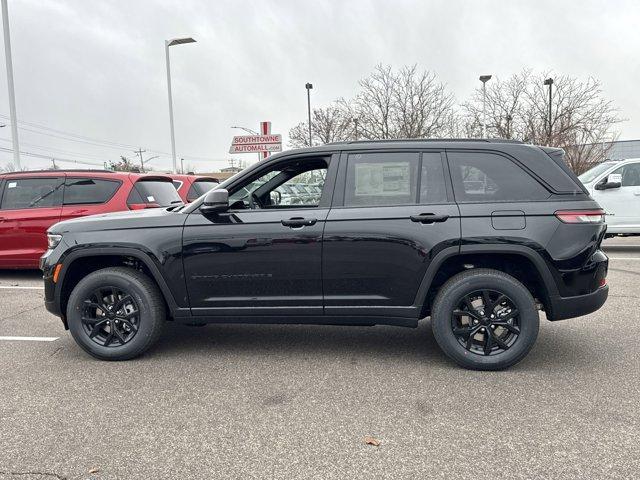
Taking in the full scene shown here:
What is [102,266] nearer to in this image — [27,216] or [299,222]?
[299,222]

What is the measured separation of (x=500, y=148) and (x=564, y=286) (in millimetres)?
1153

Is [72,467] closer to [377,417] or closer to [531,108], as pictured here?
[377,417]

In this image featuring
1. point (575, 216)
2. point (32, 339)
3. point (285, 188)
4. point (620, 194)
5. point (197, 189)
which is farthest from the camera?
point (620, 194)

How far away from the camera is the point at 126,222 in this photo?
418 centimetres

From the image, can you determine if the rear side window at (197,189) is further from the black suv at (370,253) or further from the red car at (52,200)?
the black suv at (370,253)

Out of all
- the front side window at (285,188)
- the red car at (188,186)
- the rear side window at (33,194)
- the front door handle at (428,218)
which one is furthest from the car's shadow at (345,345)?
the red car at (188,186)

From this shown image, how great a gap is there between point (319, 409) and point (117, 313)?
199 centimetres

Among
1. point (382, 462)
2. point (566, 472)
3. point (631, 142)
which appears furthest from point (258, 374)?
point (631, 142)

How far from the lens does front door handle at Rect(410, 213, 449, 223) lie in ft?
12.5

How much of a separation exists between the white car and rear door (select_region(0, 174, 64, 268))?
31.1 ft

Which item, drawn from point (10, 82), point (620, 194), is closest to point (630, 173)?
point (620, 194)

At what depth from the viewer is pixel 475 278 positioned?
381 cm

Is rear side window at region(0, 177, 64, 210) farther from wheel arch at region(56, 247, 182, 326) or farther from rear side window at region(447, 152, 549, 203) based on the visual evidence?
rear side window at region(447, 152, 549, 203)

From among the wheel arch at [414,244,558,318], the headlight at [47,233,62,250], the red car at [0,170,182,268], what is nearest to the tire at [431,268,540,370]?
the wheel arch at [414,244,558,318]
